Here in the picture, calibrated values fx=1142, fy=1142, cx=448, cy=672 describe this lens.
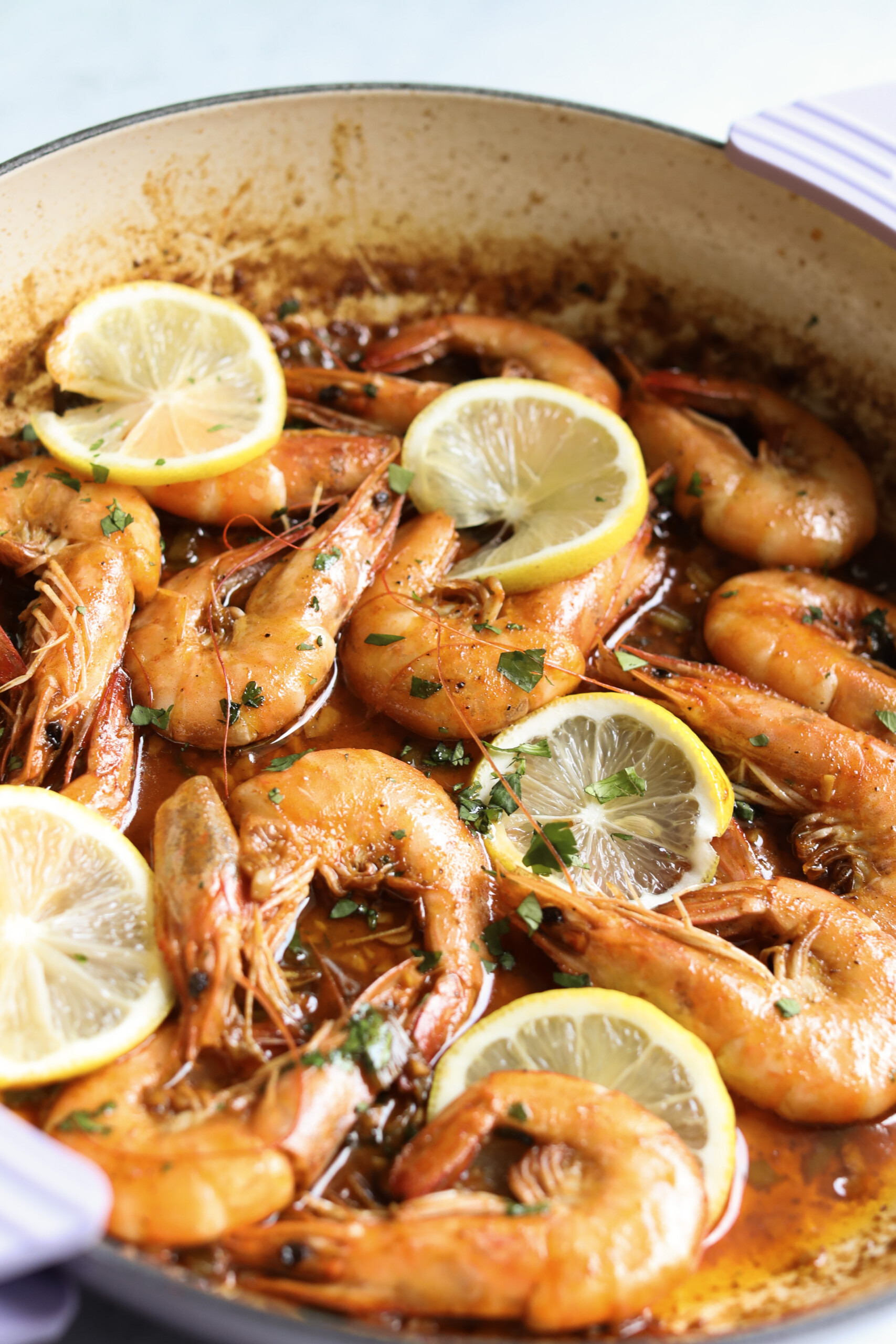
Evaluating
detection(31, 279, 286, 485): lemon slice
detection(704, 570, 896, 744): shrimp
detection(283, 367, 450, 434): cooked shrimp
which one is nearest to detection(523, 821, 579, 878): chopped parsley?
detection(704, 570, 896, 744): shrimp

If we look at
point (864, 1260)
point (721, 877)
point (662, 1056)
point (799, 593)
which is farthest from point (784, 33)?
point (864, 1260)

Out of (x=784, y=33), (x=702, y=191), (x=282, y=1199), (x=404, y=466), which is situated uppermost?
(x=784, y=33)

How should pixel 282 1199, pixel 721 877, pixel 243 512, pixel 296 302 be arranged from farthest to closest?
pixel 296 302, pixel 243 512, pixel 721 877, pixel 282 1199

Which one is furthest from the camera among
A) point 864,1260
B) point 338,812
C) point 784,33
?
point 784,33

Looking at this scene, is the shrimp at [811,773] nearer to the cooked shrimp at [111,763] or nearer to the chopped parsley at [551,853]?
the chopped parsley at [551,853]

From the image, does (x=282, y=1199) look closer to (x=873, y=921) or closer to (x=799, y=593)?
(x=873, y=921)

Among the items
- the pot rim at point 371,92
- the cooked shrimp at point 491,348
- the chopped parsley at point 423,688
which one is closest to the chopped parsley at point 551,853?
the chopped parsley at point 423,688
